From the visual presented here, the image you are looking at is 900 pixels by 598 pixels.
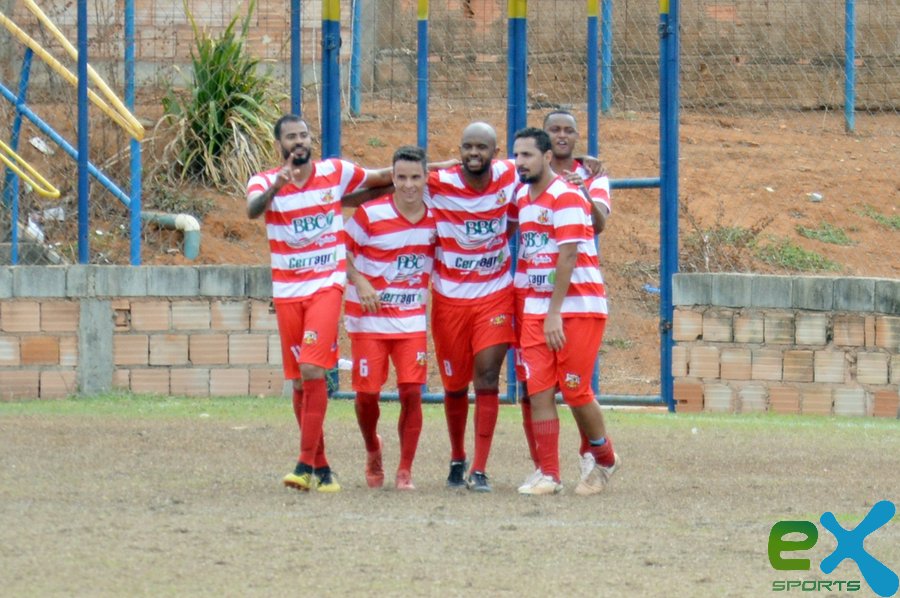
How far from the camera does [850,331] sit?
37.4 feet

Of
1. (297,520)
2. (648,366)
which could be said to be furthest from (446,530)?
(648,366)

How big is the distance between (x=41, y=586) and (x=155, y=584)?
411 millimetres

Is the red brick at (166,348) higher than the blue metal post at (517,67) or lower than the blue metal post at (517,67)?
lower

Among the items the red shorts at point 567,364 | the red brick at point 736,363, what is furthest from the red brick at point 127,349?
the red shorts at point 567,364

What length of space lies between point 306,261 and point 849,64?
435 inches

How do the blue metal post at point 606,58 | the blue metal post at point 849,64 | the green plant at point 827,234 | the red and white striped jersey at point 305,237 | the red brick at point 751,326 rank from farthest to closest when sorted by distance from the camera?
the green plant at point 827,234, the blue metal post at point 849,64, the blue metal post at point 606,58, the red brick at point 751,326, the red and white striped jersey at point 305,237

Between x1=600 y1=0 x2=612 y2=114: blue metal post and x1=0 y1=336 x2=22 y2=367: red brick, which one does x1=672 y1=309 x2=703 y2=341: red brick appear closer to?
x1=600 y1=0 x2=612 y2=114: blue metal post

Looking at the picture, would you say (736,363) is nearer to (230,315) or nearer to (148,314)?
(230,315)

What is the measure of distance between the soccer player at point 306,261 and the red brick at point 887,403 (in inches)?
191

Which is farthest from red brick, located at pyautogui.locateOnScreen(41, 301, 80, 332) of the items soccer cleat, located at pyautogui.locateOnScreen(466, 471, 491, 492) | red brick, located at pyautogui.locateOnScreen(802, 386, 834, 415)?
red brick, located at pyautogui.locateOnScreen(802, 386, 834, 415)

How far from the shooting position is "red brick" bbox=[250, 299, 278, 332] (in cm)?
1191

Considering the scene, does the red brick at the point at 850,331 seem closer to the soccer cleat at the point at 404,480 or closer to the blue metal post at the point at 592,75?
the blue metal post at the point at 592,75

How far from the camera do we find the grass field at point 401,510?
6.01 m

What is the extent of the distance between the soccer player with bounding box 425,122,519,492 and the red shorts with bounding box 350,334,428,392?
0.18 meters
